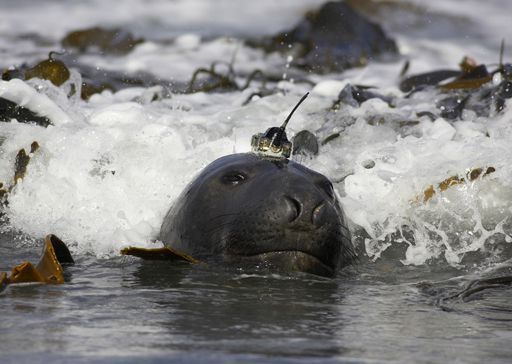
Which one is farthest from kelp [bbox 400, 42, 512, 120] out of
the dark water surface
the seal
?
the seal

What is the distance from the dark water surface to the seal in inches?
4.2

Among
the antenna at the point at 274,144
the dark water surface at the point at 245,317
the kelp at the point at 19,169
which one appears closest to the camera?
the dark water surface at the point at 245,317

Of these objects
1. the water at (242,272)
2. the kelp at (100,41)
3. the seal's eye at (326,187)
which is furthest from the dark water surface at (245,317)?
the kelp at (100,41)

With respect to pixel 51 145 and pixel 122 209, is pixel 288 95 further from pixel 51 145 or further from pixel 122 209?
pixel 122 209

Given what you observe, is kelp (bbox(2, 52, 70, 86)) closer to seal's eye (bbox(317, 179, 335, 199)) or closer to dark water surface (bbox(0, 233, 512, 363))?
dark water surface (bbox(0, 233, 512, 363))

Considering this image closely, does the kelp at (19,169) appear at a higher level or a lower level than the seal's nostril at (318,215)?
higher

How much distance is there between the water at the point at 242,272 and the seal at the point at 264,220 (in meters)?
0.12

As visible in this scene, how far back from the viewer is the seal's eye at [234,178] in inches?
205

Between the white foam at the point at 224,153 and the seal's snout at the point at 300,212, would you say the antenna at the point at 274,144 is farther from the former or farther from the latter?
the white foam at the point at 224,153

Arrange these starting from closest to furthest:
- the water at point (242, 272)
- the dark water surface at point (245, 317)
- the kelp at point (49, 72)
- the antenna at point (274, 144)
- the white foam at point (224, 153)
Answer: the dark water surface at point (245, 317)
the water at point (242, 272)
the antenna at point (274, 144)
the white foam at point (224, 153)
the kelp at point (49, 72)

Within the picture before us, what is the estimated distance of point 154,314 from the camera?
397 centimetres

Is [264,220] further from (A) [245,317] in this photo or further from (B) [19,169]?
(B) [19,169]

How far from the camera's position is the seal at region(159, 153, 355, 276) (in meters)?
4.84

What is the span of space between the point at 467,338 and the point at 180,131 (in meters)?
4.45
